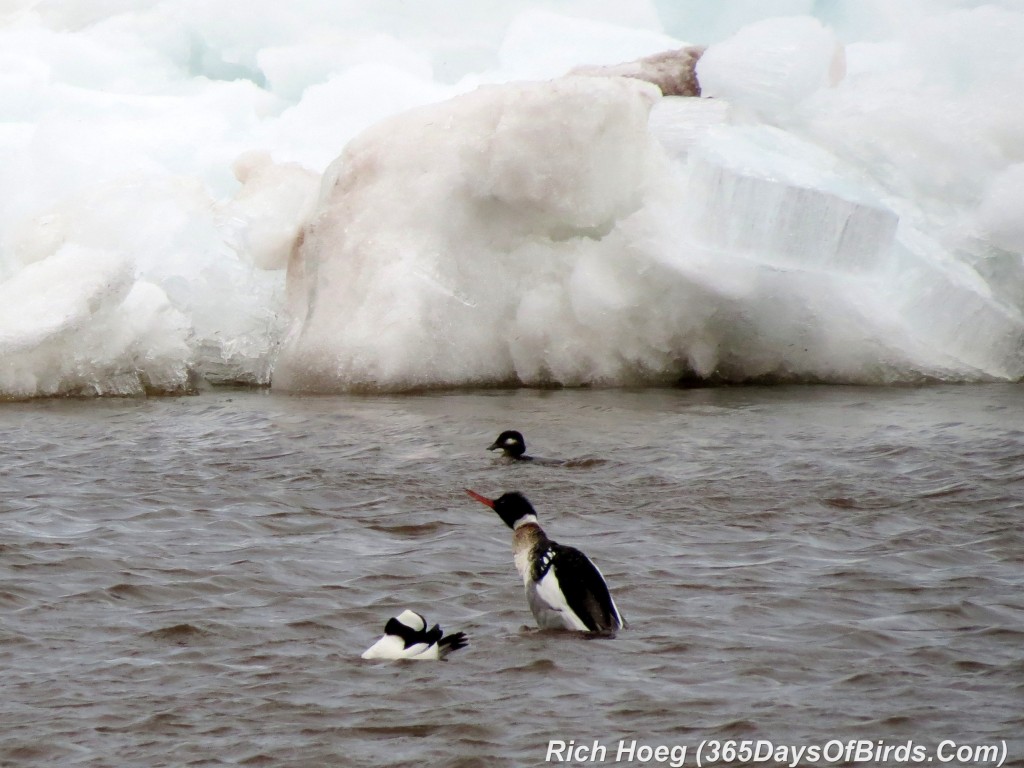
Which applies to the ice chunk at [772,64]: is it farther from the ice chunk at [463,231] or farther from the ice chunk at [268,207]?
the ice chunk at [268,207]

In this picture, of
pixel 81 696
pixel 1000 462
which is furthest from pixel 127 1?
pixel 81 696

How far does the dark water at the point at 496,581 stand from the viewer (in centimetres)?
399

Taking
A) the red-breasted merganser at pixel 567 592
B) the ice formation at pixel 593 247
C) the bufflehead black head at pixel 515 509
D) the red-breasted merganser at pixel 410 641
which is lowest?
the red-breasted merganser at pixel 410 641

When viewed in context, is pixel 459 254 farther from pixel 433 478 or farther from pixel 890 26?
pixel 890 26

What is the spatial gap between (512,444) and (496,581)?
223 cm

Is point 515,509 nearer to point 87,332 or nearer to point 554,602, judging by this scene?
point 554,602

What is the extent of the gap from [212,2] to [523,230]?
10371 mm

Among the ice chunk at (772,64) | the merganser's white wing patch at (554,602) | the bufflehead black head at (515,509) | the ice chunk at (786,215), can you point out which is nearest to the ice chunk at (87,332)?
the ice chunk at (786,215)

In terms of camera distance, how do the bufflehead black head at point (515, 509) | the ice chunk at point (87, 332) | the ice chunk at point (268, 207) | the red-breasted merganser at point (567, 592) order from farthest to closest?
the ice chunk at point (268, 207) < the ice chunk at point (87, 332) < the bufflehead black head at point (515, 509) < the red-breasted merganser at point (567, 592)

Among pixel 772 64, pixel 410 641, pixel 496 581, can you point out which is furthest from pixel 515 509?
pixel 772 64

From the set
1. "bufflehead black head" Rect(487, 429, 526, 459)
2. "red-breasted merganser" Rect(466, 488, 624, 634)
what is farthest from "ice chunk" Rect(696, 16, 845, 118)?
"red-breasted merganser" Rect(466, 488, 624, 634)

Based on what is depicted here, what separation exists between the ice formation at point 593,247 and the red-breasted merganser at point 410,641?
563 cm

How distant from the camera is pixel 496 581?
5.68m

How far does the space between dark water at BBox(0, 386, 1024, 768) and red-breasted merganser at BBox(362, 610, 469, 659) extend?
9 cm
